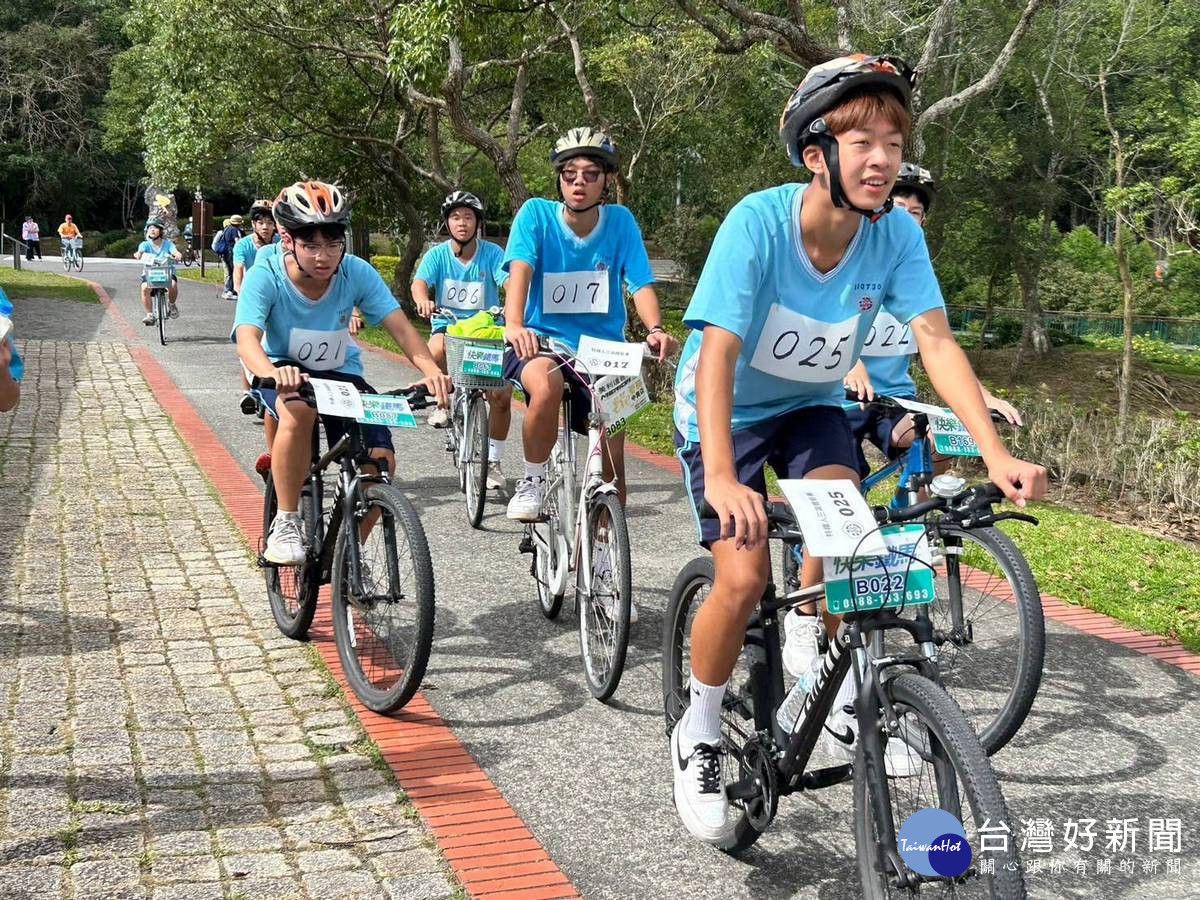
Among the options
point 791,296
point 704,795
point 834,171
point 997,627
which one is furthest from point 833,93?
point 997,627

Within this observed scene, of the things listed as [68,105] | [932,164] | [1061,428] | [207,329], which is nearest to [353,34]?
[207,329]

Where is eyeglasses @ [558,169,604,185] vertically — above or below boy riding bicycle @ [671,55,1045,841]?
above

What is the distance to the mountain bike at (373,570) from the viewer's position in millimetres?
4750

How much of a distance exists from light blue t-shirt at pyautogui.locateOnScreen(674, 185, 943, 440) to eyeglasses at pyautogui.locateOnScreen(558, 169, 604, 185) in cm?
238

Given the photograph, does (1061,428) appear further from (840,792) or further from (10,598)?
(10,598)

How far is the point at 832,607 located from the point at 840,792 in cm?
168

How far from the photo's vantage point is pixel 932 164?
25875mm

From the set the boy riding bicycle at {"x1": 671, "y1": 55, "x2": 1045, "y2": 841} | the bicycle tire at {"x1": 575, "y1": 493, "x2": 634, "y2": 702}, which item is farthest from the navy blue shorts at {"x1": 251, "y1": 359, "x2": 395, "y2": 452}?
the boy riding bicycle at {"x1": 671, "y1": 55, "x2": 1045, "y2": 841}

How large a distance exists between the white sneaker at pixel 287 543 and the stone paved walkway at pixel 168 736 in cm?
45

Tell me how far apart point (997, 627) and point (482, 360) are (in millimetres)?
3911

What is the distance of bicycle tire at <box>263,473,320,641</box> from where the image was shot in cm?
566

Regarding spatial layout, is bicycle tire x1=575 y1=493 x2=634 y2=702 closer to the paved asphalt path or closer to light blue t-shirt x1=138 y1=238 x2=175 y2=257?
the paved asphalt path

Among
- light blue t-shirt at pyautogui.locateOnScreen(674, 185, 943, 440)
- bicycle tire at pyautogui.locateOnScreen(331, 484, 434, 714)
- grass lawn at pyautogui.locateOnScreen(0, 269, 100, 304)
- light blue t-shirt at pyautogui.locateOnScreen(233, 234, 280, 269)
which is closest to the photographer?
light blue t-shirt at pyautogui.locateOnScreen(674, 185, 943, 440)

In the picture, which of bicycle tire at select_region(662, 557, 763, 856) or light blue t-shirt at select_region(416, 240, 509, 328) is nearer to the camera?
bicycle tire at select_region(662, 557, 763, 856)
